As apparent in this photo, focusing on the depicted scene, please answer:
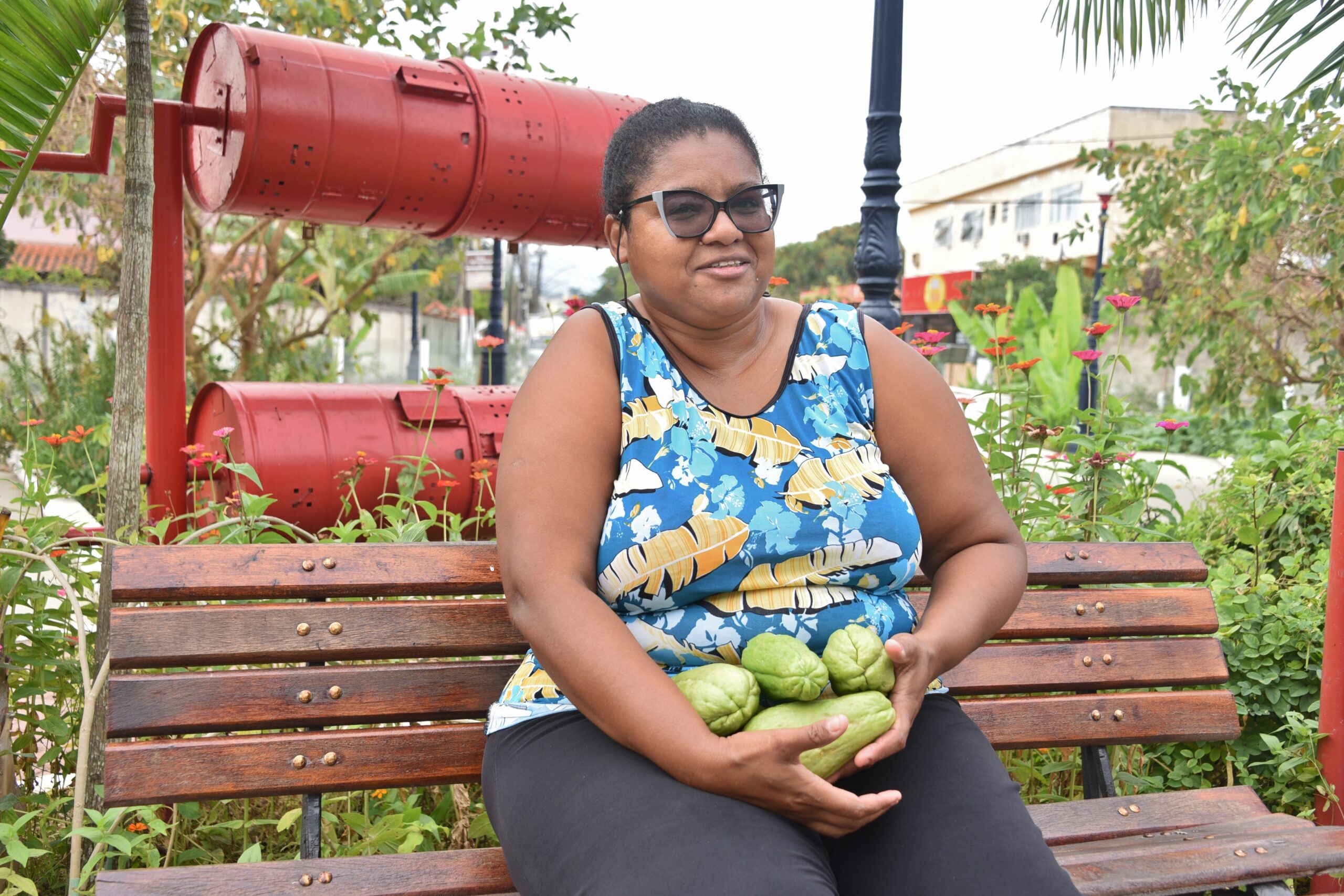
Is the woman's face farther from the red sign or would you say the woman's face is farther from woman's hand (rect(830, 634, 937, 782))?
the red sign

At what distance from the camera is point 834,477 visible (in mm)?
1909

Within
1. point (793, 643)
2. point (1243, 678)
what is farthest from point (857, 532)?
point (1243, 678)

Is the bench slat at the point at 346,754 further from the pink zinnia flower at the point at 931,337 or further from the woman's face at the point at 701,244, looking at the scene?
the pink zinnia flower at the point at 931,337

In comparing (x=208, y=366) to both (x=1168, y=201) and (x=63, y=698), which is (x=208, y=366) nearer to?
(x=63, y=698)

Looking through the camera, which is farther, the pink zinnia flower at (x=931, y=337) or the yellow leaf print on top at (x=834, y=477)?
the pink zinnia flower at (x=931, y=337)

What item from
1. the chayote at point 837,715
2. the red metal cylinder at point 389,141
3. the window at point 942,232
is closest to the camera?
the chayote at point 837,715

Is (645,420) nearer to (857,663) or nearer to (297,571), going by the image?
(857,663)

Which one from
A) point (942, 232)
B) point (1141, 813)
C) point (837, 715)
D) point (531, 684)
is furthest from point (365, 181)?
point (942, 232)

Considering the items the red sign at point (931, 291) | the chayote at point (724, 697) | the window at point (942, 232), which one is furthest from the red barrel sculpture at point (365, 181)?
the window at point (942, 232)

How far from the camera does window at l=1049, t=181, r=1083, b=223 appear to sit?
103ft

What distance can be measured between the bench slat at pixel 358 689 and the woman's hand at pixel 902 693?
24.6 inches

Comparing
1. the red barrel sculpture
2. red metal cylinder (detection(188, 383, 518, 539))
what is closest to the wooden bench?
the red barrel sculpture

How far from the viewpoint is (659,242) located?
1.92 meters

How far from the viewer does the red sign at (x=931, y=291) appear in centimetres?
3694
